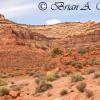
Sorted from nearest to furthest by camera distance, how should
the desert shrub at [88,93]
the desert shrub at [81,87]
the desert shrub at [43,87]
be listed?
the desert shrub at [88,93]
the desert shrub at [81,87]
the desert shrub at [43,87]

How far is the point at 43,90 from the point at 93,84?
3.11m

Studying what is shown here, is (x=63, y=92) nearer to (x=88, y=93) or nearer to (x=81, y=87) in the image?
(x=81, y=87)

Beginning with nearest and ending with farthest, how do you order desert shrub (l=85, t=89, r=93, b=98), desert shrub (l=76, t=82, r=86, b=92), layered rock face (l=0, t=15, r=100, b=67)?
desert shrub (l=85, t=89, r=93, b=98)
desert shrub (l=76, t=82, r=86, b=92)
layered rock face (l=0, t=15, r=100, b=67)

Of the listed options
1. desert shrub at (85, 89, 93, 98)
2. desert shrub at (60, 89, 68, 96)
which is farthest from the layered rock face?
desert shrub at (85, 89, 93, 98)

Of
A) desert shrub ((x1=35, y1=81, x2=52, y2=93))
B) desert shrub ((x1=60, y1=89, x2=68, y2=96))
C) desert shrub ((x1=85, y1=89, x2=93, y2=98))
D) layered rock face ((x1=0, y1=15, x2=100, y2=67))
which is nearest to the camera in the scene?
desert shrub ((x1=85, y1=89, x2=93, y2=98))

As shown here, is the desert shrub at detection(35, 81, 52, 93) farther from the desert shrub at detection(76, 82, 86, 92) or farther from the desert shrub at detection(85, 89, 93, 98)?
the desert shrub at detection(85, 89, 93, 98)

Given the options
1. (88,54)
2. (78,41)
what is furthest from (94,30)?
(88,54)

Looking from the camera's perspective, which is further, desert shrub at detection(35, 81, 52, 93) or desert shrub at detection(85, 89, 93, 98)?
desert shrub at detection(35, 81, 52, 93)

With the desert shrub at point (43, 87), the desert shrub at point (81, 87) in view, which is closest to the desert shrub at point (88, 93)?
the desert shrub at point (81, 87)

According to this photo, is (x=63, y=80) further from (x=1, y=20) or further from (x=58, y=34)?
(x=58, y=34)

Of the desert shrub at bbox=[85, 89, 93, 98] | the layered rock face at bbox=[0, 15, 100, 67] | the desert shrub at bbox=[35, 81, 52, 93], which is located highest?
the desert shrub at bbox=[85, 89, 93, 98]

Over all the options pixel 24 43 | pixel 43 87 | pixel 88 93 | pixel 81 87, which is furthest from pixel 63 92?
pixel 24 43

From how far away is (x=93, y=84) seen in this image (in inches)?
771

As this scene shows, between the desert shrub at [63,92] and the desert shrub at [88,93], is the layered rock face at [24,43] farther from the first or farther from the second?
the desert shrub at [88,93]
